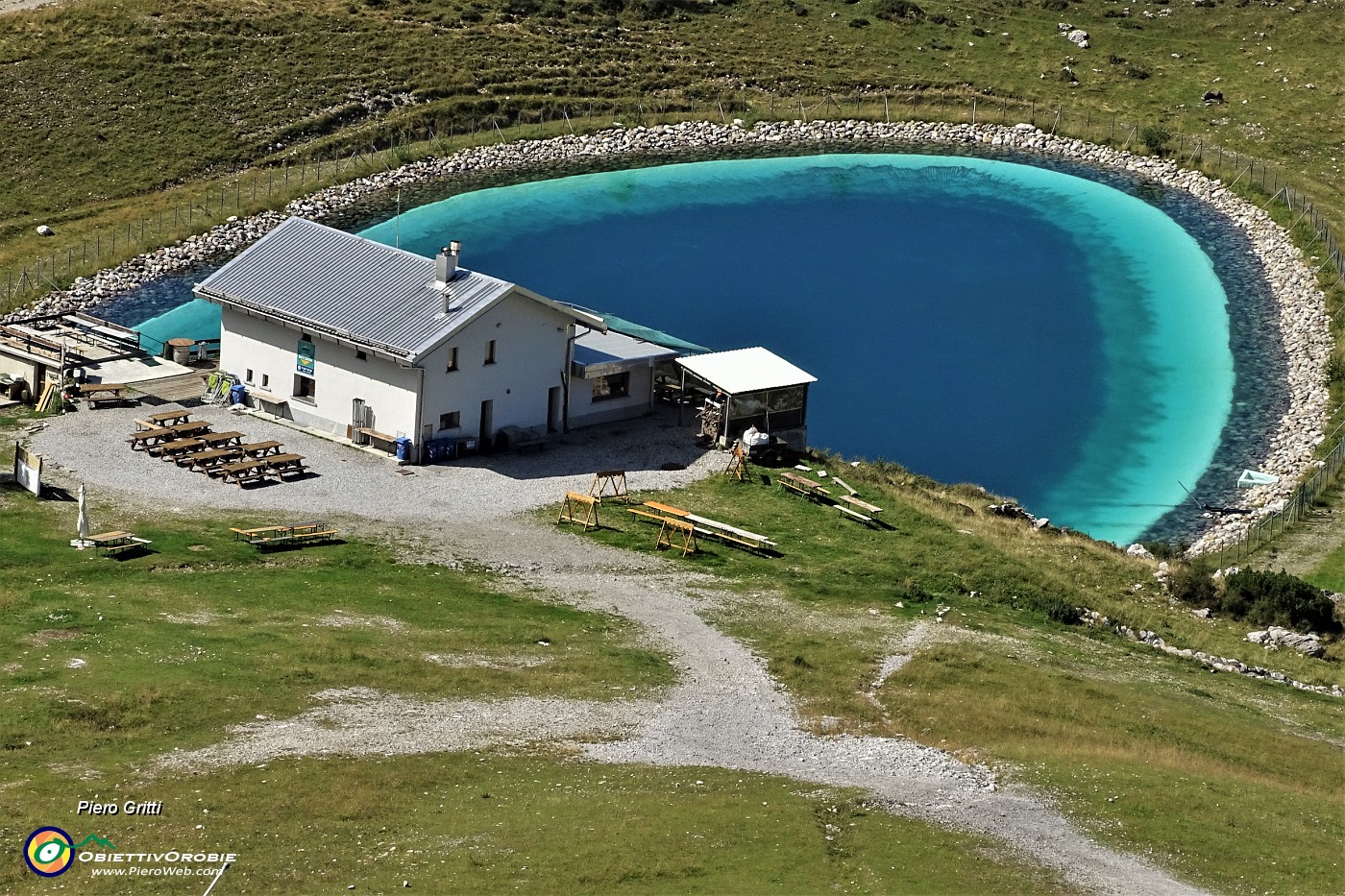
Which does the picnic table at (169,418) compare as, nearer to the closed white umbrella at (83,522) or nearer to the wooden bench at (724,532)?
the closed white umbrella at (83,522)

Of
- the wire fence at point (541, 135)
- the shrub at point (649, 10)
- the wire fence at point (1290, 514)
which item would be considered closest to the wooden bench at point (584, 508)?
the wire fence at point (1290, 514)

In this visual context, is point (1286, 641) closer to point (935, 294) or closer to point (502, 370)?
point (502, 370)

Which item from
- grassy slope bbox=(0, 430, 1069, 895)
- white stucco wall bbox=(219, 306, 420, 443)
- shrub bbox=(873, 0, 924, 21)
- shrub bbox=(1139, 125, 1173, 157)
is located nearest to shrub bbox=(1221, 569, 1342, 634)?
grassy slope bbox=(0, 430, 1069, 895)

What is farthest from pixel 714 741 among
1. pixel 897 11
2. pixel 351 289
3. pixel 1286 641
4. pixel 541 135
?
pixel 897 11

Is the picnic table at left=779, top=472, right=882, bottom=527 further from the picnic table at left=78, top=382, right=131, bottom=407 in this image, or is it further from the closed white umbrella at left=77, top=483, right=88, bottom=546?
the picnic table at left=78, top=382, right=131, bottom=407

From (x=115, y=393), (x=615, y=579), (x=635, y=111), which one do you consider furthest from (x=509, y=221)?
(x=615, y=579)

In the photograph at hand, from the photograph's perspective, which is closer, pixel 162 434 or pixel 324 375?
pixel 162 434
